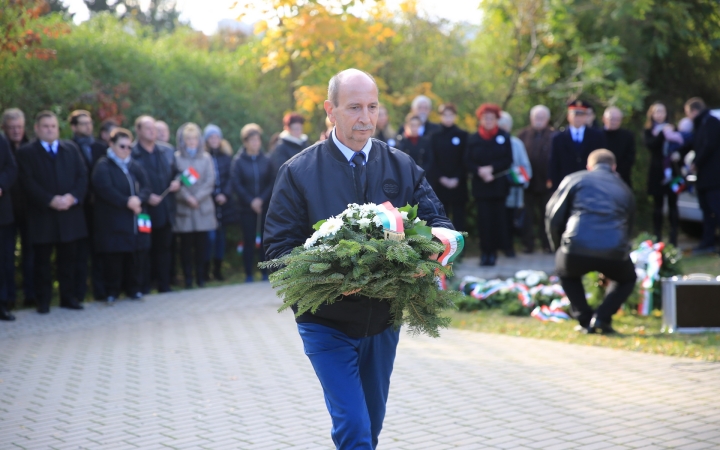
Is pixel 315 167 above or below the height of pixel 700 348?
above

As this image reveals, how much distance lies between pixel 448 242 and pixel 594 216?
5.22m

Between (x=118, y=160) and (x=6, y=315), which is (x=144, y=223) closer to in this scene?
(x=118, y=160)

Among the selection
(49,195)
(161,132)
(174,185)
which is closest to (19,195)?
(49,195)

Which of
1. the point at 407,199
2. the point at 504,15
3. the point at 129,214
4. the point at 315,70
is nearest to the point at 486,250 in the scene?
the point at 315,70

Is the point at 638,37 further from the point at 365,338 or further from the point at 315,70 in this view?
the point at 365,338

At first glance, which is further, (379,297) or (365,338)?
(365,338)

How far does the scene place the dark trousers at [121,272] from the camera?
11.8 meters

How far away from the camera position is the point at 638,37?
19.2 meters

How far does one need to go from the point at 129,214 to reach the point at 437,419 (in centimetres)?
673

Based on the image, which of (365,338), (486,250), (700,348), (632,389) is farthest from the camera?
(486,250)

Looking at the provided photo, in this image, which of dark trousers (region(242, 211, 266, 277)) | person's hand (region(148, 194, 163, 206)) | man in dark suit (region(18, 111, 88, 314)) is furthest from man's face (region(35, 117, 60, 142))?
dark trousers (region(242, 211, 266, 277))

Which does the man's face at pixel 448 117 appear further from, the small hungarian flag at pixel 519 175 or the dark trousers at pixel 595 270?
the dark trousers at pixel 595 270

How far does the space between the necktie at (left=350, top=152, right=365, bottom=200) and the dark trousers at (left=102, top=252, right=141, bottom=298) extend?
8044mm

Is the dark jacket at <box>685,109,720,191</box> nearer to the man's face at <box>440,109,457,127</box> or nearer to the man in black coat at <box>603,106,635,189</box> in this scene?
the man in black coat at <box>603,106,635,189</box>
